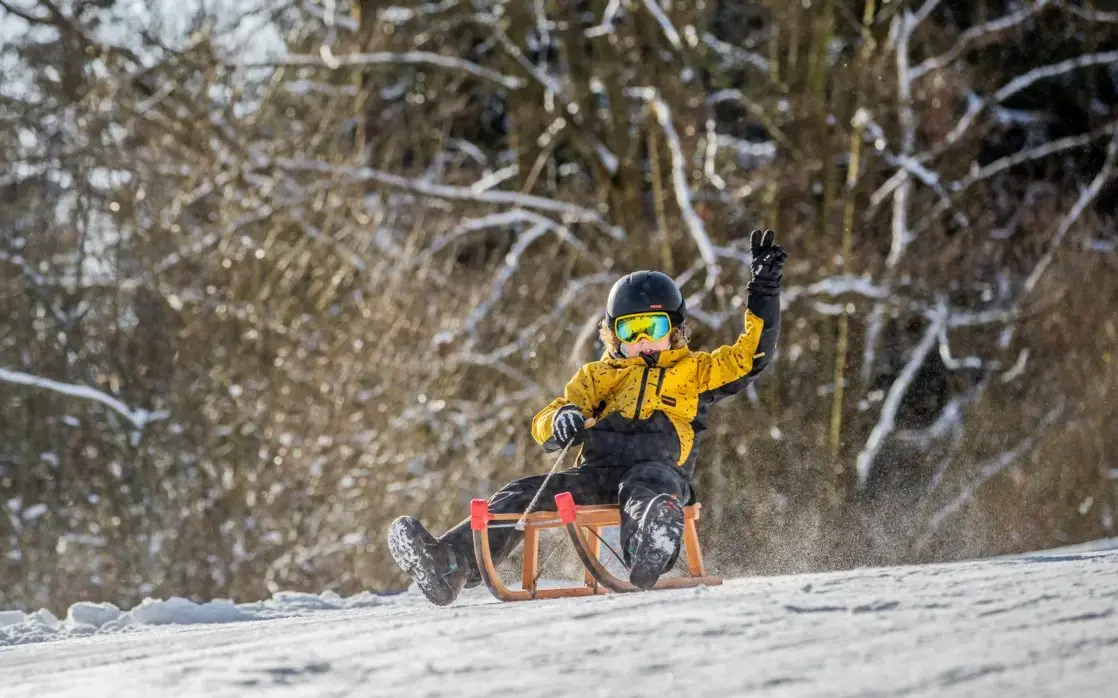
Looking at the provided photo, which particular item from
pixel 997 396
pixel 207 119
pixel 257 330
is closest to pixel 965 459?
pixel 997 396

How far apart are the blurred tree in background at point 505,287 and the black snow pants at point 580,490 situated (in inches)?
267

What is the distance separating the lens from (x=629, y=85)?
50.2 feet

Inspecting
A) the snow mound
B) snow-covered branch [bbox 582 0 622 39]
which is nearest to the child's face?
the snow mound

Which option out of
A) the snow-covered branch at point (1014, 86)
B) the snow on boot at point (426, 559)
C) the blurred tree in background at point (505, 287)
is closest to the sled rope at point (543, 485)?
the snow on boot at point (426, 559)

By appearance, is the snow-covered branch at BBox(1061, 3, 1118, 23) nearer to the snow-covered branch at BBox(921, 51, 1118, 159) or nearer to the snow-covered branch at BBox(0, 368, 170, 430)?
the snow-covered branch at BBox(921, 51, 1118, 159)

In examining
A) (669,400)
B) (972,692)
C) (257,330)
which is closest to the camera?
(972,692)

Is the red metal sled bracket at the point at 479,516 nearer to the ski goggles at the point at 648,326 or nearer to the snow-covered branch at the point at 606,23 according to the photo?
the ski goggles at the point at 648,326

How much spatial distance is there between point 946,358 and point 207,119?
22.5 feet

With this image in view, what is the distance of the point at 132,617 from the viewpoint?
641cm

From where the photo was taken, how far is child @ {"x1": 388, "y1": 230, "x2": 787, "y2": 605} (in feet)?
18.5

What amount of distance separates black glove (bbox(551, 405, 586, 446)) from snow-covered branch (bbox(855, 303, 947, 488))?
9.03 metres

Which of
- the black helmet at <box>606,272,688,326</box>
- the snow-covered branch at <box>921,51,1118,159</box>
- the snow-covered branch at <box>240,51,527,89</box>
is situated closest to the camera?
the black helmet at <box>606,272,688,326</box>

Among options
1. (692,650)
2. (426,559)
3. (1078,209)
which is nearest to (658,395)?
(426,559)

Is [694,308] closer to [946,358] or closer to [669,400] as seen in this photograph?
[946,358]
